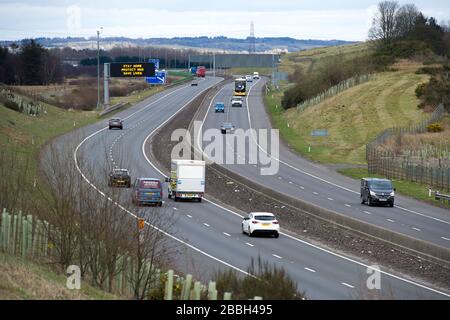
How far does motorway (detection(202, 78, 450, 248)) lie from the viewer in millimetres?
47844

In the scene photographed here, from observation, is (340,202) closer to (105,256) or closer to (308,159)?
(308,159)

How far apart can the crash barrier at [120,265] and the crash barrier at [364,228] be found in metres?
13.7

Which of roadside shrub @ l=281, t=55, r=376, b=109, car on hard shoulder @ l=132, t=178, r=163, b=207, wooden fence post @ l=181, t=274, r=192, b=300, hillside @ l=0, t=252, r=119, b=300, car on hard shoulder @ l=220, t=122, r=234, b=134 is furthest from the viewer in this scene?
roadside shrub @ l=281, t=55, r=376, b=109

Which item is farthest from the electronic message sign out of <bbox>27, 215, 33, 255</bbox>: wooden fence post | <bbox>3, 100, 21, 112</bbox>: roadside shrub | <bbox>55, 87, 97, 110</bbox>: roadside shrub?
<bbox>27, 215, 33, 255</bbox>: wooden fence post

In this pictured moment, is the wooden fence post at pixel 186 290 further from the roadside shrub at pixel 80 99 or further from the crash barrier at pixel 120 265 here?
the roadside shrub at pixel 80 99

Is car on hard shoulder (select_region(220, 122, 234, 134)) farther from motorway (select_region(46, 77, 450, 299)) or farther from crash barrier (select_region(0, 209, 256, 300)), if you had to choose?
crash barrier (select_region(0, 209, 256, 300))

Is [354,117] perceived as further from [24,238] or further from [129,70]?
[24,238]

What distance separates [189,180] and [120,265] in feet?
101

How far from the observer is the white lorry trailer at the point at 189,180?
190 ft

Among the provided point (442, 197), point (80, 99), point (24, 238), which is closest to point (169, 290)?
Result: point (24, 238)

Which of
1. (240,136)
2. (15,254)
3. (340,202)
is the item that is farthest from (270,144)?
(15,254)

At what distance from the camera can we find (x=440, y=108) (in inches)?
4141

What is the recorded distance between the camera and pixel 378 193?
56.8m

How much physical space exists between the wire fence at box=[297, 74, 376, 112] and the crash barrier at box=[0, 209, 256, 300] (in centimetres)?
9664
